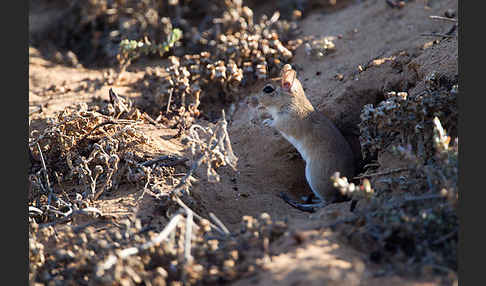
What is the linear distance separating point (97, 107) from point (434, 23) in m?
4.68

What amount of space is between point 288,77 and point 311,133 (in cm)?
80

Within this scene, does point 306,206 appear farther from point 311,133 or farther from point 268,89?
A: point 268,89

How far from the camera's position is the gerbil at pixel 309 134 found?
541 cm

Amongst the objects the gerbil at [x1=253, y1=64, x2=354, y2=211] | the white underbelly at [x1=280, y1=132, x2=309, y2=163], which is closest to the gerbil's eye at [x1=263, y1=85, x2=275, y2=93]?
the gerbil at [x1=253, y1=64, x2=354, y2=211]

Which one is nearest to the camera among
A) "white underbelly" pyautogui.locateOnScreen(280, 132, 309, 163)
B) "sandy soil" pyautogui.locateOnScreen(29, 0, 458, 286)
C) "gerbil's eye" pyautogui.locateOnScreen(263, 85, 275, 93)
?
"sandy soil" pyautogui.locateOnScreen(29, 0, 458, 286)

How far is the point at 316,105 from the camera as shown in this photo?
6328 mm

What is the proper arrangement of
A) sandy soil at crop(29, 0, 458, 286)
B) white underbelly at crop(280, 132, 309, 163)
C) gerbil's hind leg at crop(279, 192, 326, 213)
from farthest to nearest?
1. white underbelly at crop(280, 132, 309, 163)
2. gerbil's hind leg at crop(279, 192, 326, 213)
3. sandy soil at crop(29, 0, 458, 286)

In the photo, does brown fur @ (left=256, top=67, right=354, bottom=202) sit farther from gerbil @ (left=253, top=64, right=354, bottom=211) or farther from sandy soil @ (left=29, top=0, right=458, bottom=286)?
sandy soil @ (left=29, top=0, right=458, bottom=286)

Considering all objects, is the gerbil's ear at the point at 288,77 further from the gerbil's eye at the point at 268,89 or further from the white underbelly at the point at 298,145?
the white underbelly at the point at 298,145

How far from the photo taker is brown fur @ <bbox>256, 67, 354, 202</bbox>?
17.7 feet

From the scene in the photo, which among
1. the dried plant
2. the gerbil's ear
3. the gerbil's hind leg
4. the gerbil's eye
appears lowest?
the gerbil's hind leg

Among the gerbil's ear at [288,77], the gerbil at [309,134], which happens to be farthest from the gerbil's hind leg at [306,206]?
the gerbil's ear at [288,77]

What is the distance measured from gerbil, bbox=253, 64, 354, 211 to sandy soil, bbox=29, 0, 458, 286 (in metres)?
0.40

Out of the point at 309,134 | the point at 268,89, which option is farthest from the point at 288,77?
the point at 309,134
